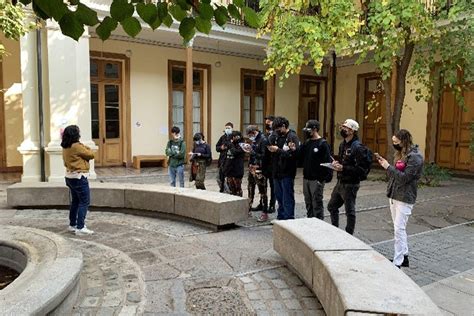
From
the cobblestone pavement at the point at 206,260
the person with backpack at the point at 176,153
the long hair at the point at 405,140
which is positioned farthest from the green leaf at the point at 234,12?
the person with backpack at the point at 176,153

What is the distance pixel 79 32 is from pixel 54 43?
9.00 metres

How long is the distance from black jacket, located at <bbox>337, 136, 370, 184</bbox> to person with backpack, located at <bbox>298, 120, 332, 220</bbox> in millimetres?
412

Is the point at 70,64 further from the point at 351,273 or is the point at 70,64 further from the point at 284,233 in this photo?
the point at 351,273

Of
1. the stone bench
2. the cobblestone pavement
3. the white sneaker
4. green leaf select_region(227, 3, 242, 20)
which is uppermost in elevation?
green leaf select_region(227, 3, 242, 20)

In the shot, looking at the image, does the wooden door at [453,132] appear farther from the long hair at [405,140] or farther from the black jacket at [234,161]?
the long hair at [405,140]

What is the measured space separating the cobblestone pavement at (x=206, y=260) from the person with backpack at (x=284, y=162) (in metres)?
0.55

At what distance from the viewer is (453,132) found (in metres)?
13.6

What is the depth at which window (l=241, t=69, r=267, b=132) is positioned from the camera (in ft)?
54.0

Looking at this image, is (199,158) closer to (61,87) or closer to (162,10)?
(61,87)

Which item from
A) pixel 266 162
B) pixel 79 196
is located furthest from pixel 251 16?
pixel 266 162

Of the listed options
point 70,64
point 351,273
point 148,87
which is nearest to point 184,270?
point 351,273

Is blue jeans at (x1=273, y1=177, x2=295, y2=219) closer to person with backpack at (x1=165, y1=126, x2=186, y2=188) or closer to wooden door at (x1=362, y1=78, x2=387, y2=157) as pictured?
person with backpack at (x1=165, y1=126, x2=186, y2=188)

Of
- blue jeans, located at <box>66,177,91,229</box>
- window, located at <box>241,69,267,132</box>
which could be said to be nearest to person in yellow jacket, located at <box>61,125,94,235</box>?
blue jeans, located at <box>66,177,91,229</box>

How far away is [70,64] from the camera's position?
10117 millimetres
